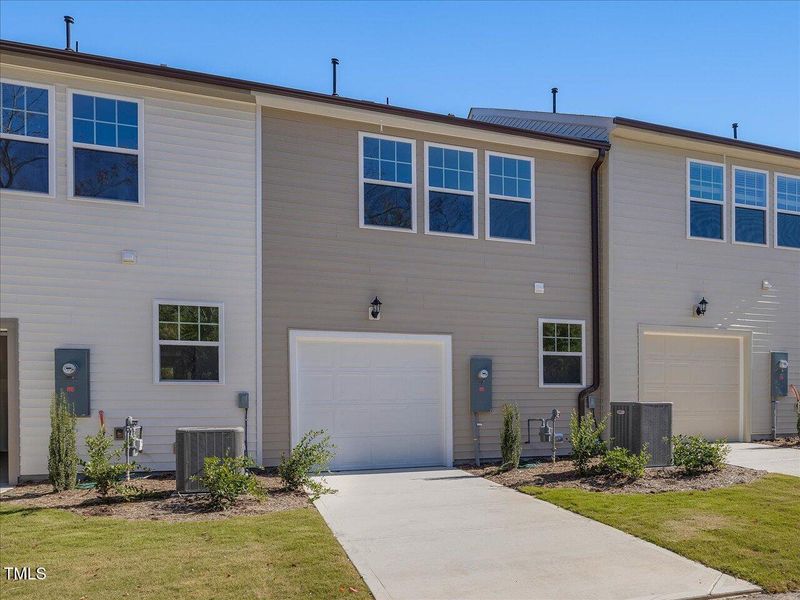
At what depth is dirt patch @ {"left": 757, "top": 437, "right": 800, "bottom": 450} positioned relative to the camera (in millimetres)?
12031

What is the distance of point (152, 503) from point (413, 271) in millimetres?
5207

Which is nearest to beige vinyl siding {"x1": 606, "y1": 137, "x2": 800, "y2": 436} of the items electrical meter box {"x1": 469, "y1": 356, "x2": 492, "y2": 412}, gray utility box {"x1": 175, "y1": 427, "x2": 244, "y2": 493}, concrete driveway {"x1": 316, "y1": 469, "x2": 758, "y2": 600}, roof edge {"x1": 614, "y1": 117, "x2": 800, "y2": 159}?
roof edge {"x1": 614, "y1": 117, "x2": 800, "y2": 159}

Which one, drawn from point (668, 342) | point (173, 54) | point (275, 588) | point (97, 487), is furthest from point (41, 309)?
point (668, 342)

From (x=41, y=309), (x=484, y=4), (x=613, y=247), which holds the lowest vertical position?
(x=41, y=309)

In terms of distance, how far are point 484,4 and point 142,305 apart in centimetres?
731

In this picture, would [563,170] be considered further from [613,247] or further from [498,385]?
[498,385]

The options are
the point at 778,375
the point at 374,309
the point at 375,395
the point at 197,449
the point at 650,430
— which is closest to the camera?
the point at 197,449

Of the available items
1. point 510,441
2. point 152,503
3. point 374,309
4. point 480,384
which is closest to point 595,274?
point 480,384

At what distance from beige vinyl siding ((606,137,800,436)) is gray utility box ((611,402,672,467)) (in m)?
2.26

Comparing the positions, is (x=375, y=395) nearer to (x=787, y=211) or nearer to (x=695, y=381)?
(x=695, y=381)

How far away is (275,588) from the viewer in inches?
187

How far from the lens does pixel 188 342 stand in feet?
→ 30.2

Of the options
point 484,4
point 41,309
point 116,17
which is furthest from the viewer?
point 484,4

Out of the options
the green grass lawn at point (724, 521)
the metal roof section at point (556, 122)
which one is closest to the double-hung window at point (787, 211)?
the metal roof section at point (556, 122)
